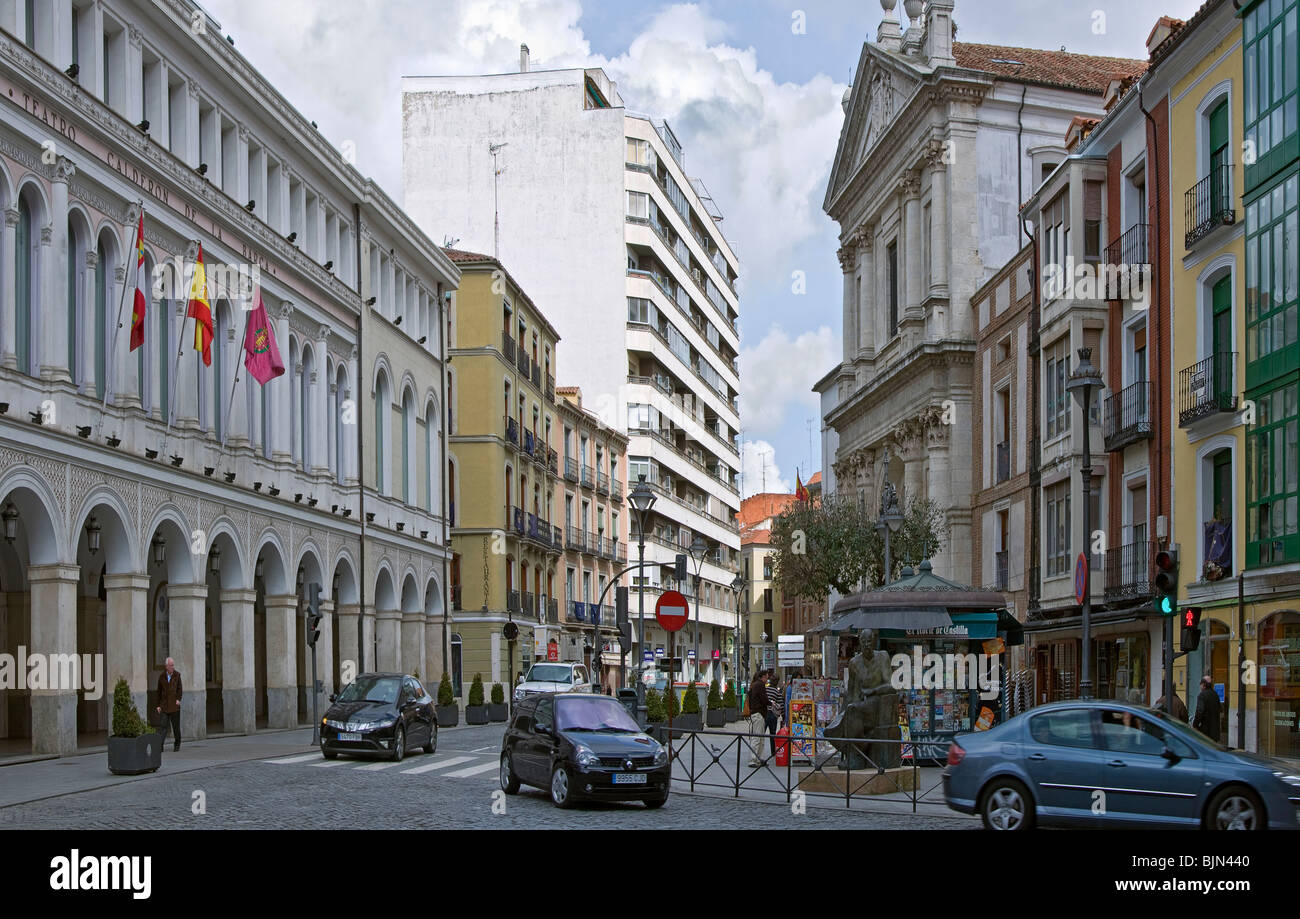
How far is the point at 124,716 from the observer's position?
22.5 metres

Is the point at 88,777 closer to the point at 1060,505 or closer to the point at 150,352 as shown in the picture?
the point at 150,352

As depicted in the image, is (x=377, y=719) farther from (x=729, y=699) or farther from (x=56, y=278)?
(x=729, y=699)

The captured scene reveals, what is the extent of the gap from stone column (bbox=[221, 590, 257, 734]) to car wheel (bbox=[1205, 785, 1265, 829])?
79.5 ft

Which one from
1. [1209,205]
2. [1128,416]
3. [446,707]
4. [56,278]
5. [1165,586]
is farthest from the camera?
[446,707]

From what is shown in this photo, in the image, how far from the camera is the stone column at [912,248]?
55.4 metres

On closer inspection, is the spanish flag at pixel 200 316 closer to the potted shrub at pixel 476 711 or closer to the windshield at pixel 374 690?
the windshield at pixel 374 690

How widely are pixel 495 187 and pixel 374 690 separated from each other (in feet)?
171

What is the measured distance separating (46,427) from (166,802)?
9.44 meters

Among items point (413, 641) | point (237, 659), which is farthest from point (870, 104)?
point (237, 659)

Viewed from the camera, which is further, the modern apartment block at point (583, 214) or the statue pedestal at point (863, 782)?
the modern apartment block at point (583, 214)

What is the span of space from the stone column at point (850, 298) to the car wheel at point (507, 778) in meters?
48.0

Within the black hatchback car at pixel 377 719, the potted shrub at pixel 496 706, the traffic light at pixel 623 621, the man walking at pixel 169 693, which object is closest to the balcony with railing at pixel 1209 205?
the traffic light at pixel 623 621

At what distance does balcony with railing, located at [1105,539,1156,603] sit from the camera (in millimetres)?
33312

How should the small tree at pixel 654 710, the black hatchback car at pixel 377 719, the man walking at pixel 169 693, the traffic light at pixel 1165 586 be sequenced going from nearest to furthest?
1. the traffic light at pixel 1165 586
2. the black hatchback car at pixel 377 719
3. the man walking at pixel 169 693
4. the small tree at pixel 654 710
